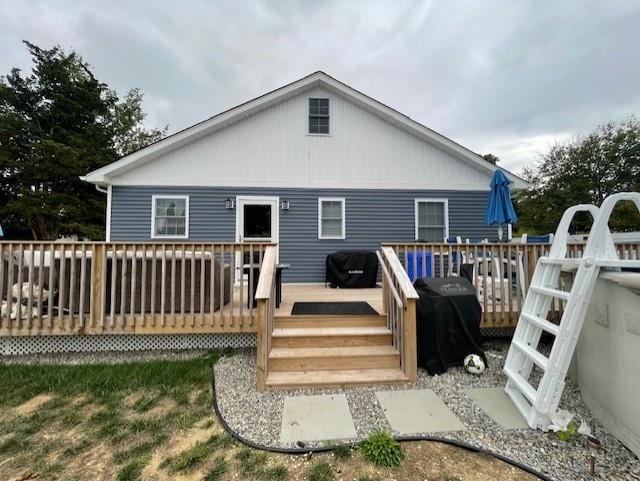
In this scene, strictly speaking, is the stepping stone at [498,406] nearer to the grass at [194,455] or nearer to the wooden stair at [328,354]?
the wooden stair at [328,354]

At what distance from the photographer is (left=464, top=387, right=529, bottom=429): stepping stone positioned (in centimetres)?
224

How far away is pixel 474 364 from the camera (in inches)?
121

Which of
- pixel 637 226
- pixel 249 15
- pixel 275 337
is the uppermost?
pixel 249 15

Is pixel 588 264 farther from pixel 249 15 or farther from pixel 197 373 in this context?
pixel 249 15

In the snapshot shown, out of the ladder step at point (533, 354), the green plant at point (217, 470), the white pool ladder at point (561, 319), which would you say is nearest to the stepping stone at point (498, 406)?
the white pool ladder at point (561, 319)

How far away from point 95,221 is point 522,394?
64.4ft

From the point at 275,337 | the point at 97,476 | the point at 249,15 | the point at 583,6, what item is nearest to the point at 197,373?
the point at 275,337

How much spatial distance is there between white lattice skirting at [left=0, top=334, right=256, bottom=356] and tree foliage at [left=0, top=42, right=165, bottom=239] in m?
14.3

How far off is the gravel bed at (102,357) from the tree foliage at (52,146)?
14363 mm

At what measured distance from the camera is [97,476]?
1.72 metres

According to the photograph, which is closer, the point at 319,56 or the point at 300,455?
the point at 300,455

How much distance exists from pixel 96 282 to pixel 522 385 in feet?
14.5

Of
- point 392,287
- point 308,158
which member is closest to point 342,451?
point 392,287

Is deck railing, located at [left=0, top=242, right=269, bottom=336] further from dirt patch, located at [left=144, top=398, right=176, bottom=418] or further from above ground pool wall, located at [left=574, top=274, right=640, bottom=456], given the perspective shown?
above ground pool wall, located at [left=574, top=274, right=640, bottom=456]
